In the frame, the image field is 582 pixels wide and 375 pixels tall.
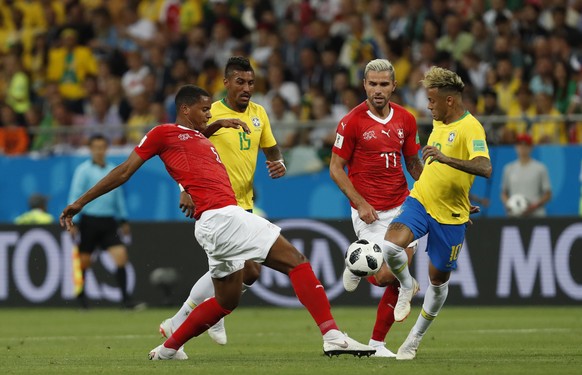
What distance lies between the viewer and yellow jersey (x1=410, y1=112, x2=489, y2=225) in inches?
416

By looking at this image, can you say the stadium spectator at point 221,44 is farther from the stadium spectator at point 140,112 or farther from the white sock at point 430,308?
the white sock at point 430,308

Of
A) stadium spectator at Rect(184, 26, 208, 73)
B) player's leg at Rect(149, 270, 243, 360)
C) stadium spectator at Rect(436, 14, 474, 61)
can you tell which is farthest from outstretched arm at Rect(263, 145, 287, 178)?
stadium spectator at Rect(184, 26, 208, 73)

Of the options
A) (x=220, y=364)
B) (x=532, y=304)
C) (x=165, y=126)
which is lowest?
(x=532, y=304)

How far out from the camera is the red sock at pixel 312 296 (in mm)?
9789

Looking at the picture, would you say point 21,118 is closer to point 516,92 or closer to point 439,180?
point 516,92

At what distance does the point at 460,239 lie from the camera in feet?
35.1

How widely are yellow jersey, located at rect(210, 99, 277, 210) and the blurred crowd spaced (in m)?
7.39

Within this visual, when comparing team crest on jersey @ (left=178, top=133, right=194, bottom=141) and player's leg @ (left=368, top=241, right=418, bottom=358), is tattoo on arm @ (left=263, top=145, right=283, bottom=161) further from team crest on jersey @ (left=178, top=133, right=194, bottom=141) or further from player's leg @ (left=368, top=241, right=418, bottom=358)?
team crest on jersey @ (left=178, top=133, right=194, bottom=141)

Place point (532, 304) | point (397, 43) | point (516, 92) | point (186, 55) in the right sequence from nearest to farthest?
point (532, 304) < point (516, 92) < point (397, 43) < point (186, 55)

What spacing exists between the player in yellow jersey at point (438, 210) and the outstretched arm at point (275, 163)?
50.9 inches

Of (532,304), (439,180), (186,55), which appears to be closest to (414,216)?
(439,180)

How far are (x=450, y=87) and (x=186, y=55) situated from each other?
13.0 meters

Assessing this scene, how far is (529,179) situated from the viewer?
719 inches

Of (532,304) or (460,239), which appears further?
(532,304)
